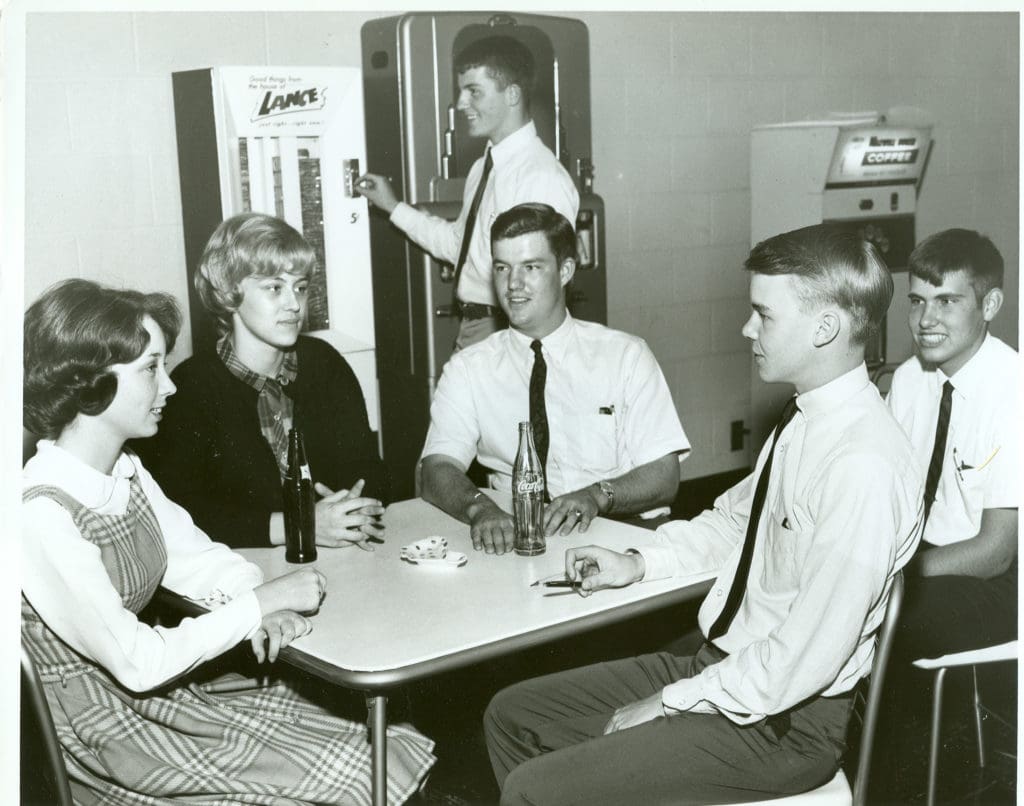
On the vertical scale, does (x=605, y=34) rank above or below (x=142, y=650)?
above

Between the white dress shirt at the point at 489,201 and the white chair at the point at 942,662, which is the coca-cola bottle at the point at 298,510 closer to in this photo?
the white chair at the point at 942,662

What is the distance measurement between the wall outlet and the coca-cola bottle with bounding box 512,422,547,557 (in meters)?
3.12

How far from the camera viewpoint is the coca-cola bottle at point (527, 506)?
209 cm

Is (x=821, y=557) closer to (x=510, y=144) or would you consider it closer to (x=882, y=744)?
(x=882, y=744)

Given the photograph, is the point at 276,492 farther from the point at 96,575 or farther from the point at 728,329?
the point at 728,329

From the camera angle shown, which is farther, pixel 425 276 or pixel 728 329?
pixel 728 329

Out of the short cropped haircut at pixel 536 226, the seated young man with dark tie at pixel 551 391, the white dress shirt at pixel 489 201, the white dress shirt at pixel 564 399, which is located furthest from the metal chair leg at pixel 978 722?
the white dress shirt at pixel 489 201

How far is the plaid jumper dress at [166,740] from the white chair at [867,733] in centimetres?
63

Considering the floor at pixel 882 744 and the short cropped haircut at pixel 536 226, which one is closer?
the floor at pixel 882 744

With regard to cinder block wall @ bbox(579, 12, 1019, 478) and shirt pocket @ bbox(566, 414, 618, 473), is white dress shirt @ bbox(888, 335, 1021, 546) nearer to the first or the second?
shirt pocket @ bbox(566, 414, 618, 473)

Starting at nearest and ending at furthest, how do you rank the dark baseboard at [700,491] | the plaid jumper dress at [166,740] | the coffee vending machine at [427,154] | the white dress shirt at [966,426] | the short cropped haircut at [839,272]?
the plaid jumper dress at [166,740], the short cropped haircut at [839,272], the white dress shirt at [966,426], the coffee vending machine at [427,154], the dark baseboard at [700,491]

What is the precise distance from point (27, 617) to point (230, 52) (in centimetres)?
241

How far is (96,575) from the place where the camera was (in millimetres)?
1622

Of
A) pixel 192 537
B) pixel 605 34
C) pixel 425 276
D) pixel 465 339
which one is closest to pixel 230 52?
pixel 425 276
